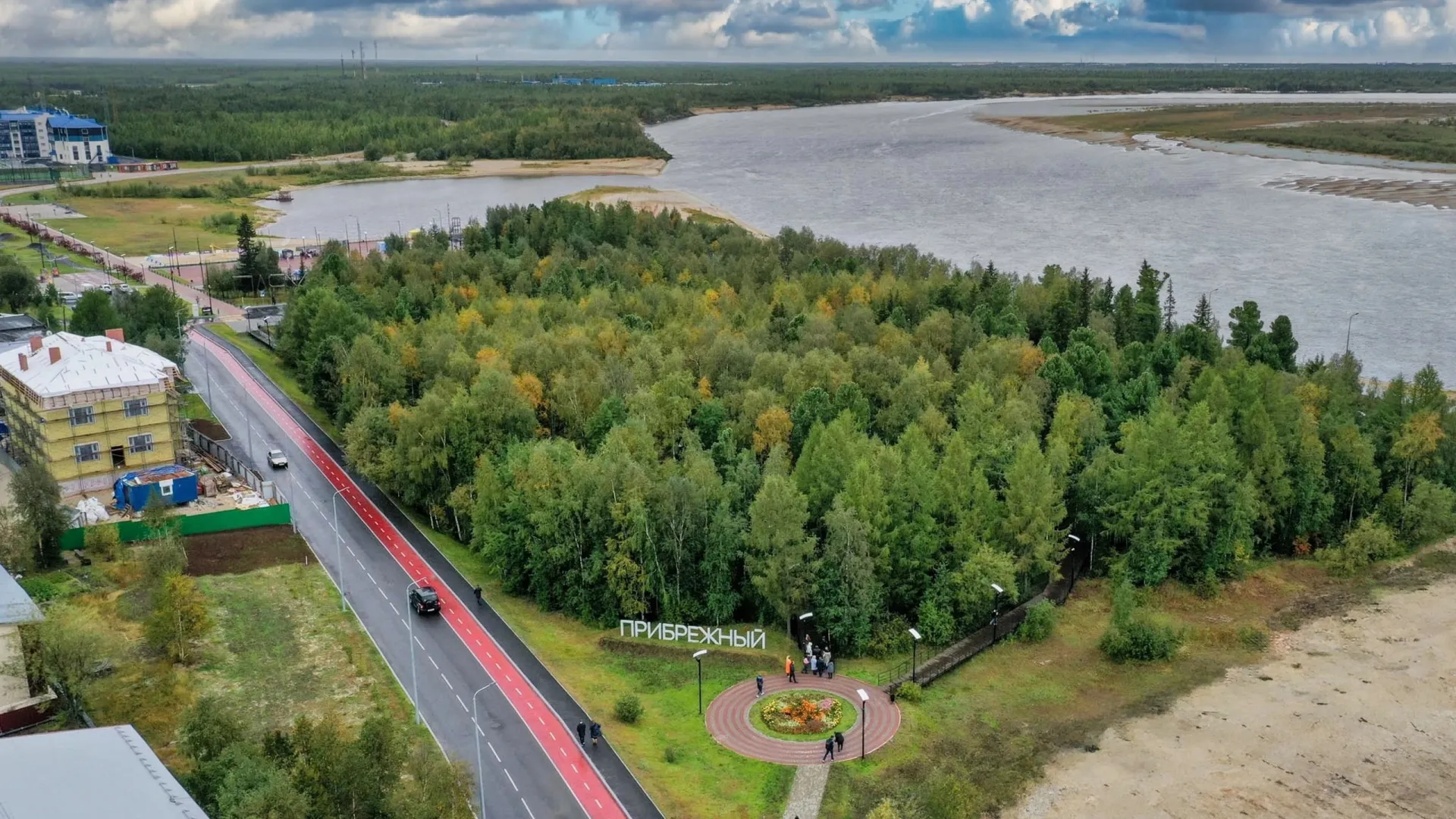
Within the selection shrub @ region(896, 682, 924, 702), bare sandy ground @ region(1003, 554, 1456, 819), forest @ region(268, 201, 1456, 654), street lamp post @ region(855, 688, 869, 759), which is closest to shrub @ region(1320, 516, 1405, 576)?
forest @ region(268, 201, 1456, 654)

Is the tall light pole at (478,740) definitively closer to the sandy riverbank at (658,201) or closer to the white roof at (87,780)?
the white roof at (87,780)

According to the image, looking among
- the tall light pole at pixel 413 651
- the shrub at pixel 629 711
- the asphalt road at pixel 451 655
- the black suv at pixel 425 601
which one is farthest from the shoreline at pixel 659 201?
the shrub at pixel 629 711

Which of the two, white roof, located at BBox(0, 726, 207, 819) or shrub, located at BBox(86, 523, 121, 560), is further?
shrub, located at BBox(86, 523, 121, 560)

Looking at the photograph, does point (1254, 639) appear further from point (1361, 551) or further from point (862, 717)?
point (862, 717)

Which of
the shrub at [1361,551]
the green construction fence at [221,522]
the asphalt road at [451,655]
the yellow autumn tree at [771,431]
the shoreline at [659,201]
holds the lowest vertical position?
the shrub at [1361,551]

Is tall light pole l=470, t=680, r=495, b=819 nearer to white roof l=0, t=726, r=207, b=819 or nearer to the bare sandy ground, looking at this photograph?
white roof l=0, t=726, r=207, b=819

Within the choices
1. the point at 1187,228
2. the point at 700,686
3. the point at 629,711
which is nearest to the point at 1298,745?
the point at 700,686

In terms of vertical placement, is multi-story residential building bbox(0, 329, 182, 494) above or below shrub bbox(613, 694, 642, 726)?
above
